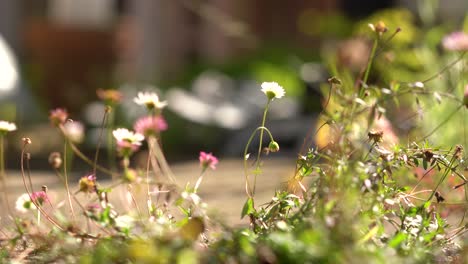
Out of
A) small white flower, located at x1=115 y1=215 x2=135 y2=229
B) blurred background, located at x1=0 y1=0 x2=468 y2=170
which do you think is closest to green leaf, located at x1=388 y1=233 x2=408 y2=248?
small white flower, located at x1=115 y1=215 x2=135 y2=229

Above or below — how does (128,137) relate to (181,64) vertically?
below

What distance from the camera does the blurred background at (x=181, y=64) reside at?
6.86 m

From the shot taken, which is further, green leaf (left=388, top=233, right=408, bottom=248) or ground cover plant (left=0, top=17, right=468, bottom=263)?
green leaf (left=388, top=233, right=408, bottom=248)

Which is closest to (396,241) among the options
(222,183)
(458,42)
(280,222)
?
(280,222)

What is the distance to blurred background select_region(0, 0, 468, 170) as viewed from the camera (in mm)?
6859

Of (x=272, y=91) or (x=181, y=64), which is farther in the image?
(x=181, y=64)

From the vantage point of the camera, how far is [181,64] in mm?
14461

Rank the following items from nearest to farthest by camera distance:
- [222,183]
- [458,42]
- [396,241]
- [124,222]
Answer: [396,241]
[124,222]
[458,42]
[222,183]

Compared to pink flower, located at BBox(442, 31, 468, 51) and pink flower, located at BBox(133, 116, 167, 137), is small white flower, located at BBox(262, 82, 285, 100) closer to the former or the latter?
pink flower, located at BBox(133, 116, 167, 137)

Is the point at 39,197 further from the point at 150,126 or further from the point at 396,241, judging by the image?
the point at 396,241

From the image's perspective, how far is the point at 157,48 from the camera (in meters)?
14.9

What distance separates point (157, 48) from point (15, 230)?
13244mm

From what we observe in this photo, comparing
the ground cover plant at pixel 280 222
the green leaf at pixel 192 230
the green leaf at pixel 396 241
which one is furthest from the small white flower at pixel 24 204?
the green leaf at pixel 396 241

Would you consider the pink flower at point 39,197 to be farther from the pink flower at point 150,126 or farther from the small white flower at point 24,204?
the pink flower at point 150,126
